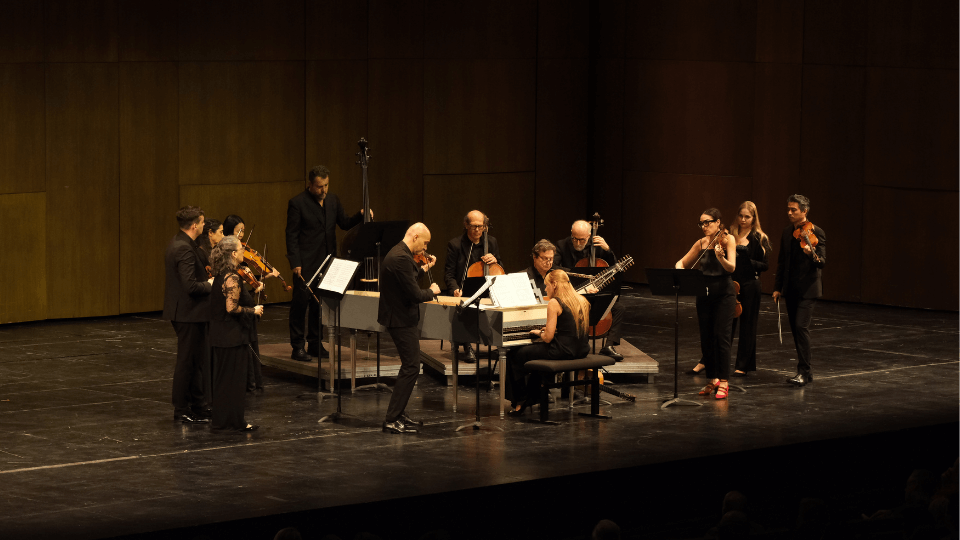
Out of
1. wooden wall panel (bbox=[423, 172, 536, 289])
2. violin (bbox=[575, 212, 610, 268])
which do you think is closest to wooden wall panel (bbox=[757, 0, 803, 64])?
wooden wall panel (bbox=[423, 172, 536, 289])

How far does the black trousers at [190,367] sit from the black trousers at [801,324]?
12.9 feet

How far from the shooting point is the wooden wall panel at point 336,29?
12930 mm

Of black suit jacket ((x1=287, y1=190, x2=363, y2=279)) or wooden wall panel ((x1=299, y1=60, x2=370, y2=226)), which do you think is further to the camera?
wooden wall panel ((x1=299, y1=60, x2=370, y2=226))

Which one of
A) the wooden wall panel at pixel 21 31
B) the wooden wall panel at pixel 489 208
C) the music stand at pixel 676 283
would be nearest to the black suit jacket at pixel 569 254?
the music stand at pixel 676 283

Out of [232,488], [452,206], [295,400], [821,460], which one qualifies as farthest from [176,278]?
[452,206]

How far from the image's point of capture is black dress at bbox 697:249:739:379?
29.7 feet

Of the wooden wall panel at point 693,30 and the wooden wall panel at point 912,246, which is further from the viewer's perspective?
the wooden wall panel at point 693,30

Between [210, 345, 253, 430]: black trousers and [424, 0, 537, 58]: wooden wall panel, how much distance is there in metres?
6.41

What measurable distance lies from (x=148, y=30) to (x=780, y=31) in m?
6.08

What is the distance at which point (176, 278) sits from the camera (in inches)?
323

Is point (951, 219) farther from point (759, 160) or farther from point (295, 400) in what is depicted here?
point (295, 400)

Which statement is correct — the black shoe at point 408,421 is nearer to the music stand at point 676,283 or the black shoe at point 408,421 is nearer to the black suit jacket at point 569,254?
the music stand at point 676,283

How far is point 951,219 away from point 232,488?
8327 mm

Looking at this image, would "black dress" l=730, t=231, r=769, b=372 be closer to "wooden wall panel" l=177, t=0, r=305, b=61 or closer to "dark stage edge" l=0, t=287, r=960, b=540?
"dark stage edge" l=0, t=287, r=960, b=540
